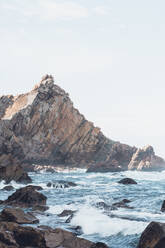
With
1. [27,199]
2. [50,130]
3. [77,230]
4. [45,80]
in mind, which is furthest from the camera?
[45,80]

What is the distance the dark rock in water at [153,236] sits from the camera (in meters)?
11.5

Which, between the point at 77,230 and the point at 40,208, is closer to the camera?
the point at 77,230

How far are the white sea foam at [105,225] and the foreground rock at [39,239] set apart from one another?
1.94m

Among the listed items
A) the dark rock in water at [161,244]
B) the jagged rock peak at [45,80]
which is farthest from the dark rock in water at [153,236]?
the jagged rock peak at [45,80]

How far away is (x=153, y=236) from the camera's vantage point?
463 inches

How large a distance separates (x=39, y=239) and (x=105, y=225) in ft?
13.3

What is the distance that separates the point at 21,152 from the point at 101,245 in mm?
72826

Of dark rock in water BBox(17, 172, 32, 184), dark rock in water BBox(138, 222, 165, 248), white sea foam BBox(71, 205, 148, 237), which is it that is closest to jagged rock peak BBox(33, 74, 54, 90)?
dark rock in water BBox(17, 172, 32, 184)

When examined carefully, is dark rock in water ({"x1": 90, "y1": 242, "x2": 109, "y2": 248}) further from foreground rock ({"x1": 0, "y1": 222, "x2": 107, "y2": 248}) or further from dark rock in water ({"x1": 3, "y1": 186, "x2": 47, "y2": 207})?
dark rock in water ({"x1": 3, "y1": 186, "x2": 47, "y2": 207})

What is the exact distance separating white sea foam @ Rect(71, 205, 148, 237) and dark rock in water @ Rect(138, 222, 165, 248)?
5.77ft

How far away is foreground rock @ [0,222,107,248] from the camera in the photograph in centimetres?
1202

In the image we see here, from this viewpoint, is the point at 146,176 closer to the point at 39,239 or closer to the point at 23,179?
the point at 23,179

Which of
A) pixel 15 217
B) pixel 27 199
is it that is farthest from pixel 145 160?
pixel 15 217

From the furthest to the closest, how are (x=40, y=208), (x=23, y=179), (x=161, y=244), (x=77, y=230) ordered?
1. (x=23, y=179)
2. (x=40, y=208)
3. (x=77, y=230)
4. (x=161, y=244)
